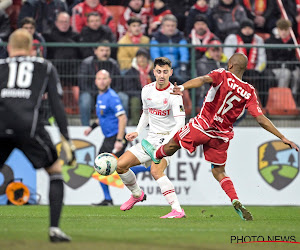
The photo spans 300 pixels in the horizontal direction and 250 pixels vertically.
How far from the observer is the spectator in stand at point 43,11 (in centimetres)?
1795

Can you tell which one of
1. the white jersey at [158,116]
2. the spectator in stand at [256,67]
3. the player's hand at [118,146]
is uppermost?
the spectator in stand at [256,67]

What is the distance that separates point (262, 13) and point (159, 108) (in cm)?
831

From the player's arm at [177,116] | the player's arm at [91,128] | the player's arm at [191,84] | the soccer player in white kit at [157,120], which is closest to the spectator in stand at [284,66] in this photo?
the player's arm at [91,128]

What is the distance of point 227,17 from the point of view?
1891 centimetres

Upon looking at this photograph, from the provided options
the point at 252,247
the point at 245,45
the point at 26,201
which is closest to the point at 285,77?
the point at 245,45

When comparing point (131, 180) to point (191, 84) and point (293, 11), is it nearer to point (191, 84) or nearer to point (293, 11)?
point (191, 84)

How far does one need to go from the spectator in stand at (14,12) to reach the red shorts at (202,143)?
7.80 meters

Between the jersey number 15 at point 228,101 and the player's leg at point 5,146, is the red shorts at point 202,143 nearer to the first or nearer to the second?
the jersey number 15 at point 228,101

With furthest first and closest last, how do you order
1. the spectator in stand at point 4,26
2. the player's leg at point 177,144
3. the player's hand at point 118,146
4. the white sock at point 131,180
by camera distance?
the spectator in stand at point 4,26
the player's hand at point 118,146
the white sock at point 131,180
the player's leg at point 177,144

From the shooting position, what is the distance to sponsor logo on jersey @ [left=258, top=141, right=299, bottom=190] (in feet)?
54.1

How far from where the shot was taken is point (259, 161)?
652 inches

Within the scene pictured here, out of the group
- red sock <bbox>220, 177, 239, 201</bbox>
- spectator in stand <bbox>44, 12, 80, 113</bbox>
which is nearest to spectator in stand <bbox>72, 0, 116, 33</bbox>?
spectator in stand <bbox>44, 12, 80, 113</bbox>

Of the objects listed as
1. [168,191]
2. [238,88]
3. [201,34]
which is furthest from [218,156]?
[201,34]

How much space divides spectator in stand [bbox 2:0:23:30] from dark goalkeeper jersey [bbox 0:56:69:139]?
34.9 feet
